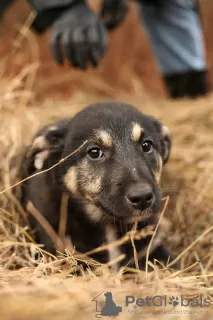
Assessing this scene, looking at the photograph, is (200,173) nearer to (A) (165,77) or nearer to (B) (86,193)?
(B) (86,193)

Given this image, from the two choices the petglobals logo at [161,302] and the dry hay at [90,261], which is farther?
the petglobals logo at [161,302]

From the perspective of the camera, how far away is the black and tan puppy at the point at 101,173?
9.83 feet

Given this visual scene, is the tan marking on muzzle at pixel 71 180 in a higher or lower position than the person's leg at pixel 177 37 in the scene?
higher

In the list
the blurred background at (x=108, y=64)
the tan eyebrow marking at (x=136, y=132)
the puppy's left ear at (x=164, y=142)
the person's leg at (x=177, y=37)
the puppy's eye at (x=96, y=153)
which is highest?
the tan eyebrow marking at (x=136, y=132)

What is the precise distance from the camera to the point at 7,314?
1.74m

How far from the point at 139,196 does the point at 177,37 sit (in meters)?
4.84

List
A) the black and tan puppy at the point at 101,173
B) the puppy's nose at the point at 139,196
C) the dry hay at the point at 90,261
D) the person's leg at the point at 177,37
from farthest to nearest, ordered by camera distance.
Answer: the person's leg at the point at 177,37 < the black and tan puppy at the point at 101,173 < the puppy's nose at the point at 139,196 < the dry hay at the point at 90,261

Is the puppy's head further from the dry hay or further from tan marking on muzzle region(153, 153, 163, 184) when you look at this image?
the dry hay

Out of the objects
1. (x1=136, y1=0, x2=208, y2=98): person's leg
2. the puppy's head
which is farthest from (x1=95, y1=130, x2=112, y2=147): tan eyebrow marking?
(x1=136, y1=0, x2=208, y2=98): person's leg

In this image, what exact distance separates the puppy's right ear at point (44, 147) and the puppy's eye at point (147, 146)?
593 millimetres

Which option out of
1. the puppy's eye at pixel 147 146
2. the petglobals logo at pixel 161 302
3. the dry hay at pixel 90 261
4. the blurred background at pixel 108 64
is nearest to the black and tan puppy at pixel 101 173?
the puppy's eye at pixel 147 146

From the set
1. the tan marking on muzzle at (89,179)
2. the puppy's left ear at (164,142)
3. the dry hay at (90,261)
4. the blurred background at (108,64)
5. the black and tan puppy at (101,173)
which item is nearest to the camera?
the dry hay at (90,261)

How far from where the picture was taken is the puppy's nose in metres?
2.83

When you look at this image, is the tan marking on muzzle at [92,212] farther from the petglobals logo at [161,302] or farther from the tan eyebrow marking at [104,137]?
the petglobals logo at [161,302]
